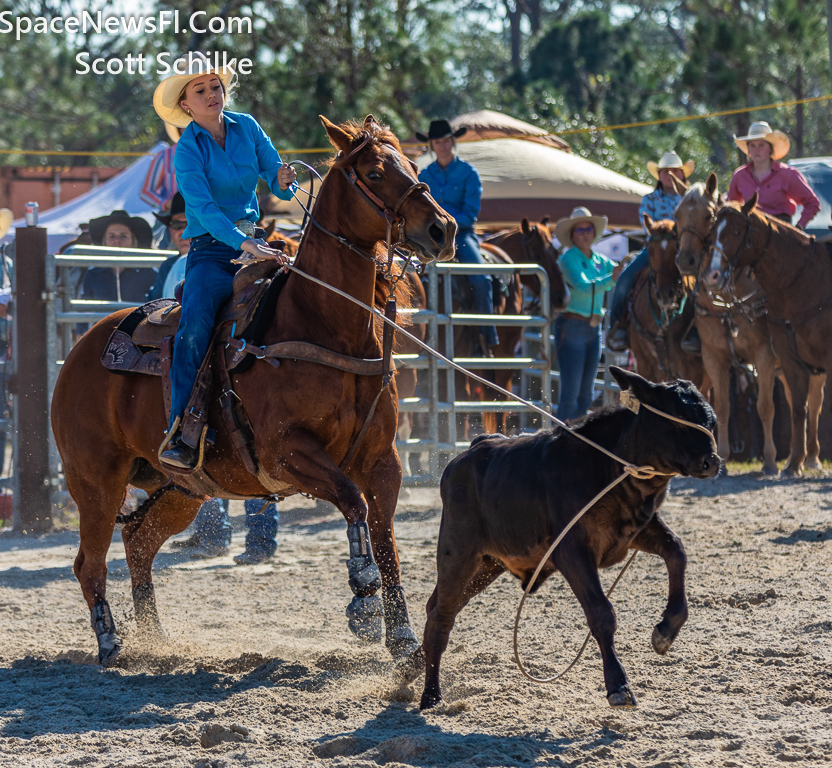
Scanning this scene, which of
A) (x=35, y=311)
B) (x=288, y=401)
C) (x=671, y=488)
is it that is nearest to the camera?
(x=288, y=401)

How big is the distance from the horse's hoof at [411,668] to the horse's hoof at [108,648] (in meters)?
1.63

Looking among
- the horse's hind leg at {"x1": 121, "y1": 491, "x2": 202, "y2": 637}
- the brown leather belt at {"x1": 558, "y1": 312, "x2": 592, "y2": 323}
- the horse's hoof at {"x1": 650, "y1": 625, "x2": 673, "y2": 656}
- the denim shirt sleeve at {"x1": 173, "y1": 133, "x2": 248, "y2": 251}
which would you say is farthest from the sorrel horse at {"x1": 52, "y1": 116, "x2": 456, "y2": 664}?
the brown leather belt at {"x1": 558, "y1": 312, "x2": 592, "y2": 323}

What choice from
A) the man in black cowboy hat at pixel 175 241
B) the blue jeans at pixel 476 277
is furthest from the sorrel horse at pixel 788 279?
the man in black cowboy hat at pixel 175 241

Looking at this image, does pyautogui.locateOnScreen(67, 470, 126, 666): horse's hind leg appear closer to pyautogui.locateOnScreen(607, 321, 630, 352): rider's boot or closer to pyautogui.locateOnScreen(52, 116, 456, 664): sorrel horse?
pyautogui.locateOnScreen(52, 116, 456, 664): sorrel horse

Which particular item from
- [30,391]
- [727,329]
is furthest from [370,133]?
[727,329]

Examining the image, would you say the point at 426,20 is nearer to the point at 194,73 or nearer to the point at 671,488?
the point at 671,488

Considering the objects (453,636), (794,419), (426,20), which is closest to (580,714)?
(453,636)

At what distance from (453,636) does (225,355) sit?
1.92 metres

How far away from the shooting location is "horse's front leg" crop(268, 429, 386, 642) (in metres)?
4.83

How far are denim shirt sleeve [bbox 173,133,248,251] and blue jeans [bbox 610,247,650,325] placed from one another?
7.73 meters

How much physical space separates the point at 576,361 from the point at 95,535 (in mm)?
6455

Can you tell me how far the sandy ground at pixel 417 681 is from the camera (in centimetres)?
395

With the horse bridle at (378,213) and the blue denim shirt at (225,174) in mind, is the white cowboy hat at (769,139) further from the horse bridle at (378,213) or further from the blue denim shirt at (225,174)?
the horse bridle at (378,213)

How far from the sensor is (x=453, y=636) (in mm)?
5867
